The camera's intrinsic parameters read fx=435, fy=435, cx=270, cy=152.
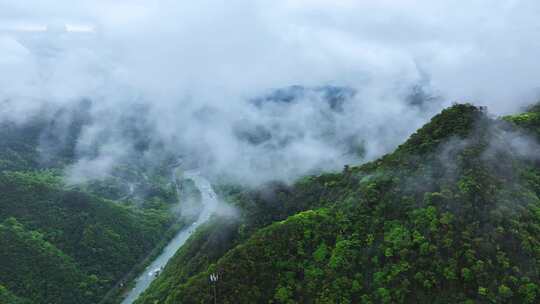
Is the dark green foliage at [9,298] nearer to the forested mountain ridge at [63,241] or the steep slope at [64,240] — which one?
the forested mountain ridge at [63,241]

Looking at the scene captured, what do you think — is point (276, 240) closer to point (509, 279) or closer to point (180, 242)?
point (509, 279)

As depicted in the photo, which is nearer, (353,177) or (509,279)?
(509,279)

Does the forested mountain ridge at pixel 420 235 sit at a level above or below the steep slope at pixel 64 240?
above

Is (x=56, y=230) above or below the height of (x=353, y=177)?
below

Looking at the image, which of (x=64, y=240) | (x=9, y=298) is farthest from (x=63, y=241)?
(x=9, y=298)

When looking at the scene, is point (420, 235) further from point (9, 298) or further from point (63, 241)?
point (63, 241)

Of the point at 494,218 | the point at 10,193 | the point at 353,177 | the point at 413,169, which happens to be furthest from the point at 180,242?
the point at 494,218

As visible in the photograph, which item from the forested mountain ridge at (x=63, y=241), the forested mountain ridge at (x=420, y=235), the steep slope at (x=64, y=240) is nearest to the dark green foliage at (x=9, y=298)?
the forested mountain ridge at (x=63, y=241)

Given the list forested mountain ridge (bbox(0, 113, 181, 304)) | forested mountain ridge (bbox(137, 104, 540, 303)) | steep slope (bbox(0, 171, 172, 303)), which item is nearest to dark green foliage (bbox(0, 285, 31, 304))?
forested mountain ridge (bbox(0, 113, 181, 304))
